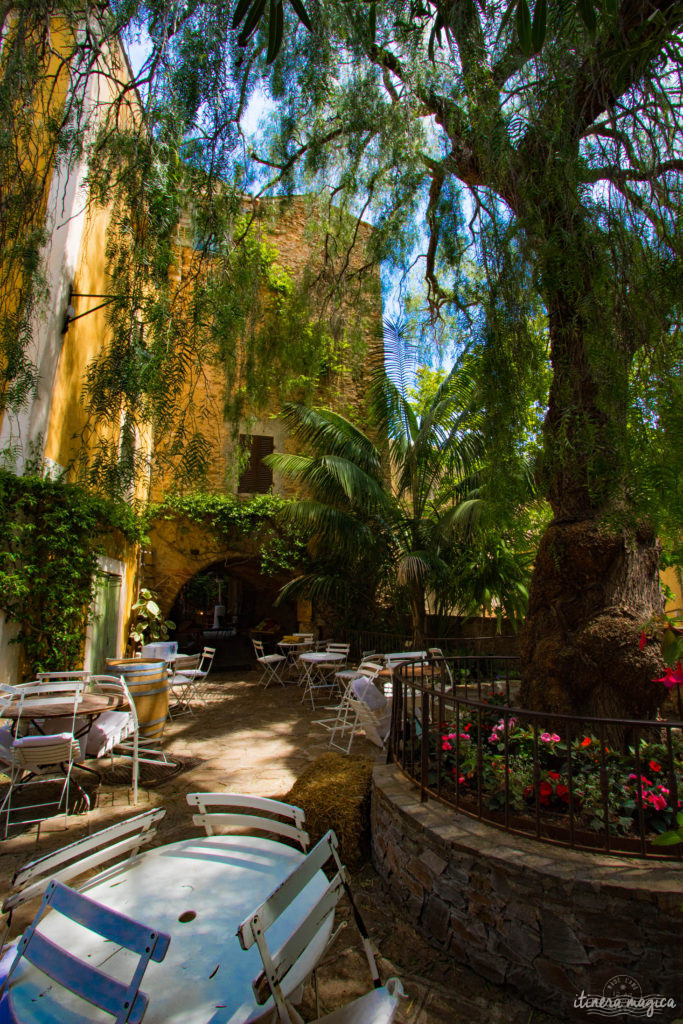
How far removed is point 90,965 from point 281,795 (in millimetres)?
2998

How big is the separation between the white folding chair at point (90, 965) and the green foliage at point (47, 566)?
464 cm

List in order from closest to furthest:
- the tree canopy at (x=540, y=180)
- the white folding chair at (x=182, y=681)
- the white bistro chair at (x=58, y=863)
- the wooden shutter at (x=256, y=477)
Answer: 1. the white bistro chair at (x=58, y=863)
2. the tree canopy at (x=540, y=180)
3. the white folding chair at (x=182, y=681)
4. the wooden shutter at (x=256, y=477)

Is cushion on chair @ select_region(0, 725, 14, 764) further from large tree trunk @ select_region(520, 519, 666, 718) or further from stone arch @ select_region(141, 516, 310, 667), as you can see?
stone arch @ select_region(141, 516, 310, 667)

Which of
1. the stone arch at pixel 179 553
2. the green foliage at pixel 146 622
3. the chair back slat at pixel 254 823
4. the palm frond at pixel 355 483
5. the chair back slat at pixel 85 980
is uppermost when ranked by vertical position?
the palm frond at pixel 355 483

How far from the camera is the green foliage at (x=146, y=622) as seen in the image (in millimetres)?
8940

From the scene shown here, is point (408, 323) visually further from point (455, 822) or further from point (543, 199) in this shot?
point (455, 822)

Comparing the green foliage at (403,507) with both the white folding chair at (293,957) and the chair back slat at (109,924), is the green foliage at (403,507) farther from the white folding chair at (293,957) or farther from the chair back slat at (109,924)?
the chair back slat at (109,924)

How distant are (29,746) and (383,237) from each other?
504cm

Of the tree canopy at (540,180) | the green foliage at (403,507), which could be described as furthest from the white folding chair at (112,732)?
the green foliage at (403,507)

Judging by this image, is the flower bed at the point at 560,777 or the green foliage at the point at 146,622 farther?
the green foliage at the point at 146,622

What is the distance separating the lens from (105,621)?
7.23 meters

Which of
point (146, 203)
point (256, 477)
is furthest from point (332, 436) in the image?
point (146, 203)

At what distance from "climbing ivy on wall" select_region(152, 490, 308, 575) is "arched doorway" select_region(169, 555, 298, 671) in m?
0.51

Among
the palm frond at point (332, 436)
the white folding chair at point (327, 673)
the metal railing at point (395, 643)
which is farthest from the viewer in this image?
the palm frond at point (332, 436)
